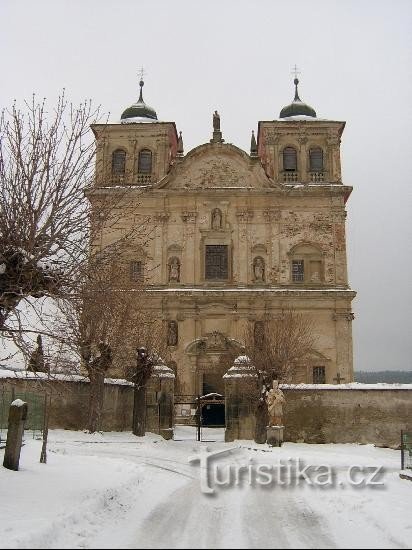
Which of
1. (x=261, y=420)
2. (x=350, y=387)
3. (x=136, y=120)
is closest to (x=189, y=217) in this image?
(x=136, y=120)

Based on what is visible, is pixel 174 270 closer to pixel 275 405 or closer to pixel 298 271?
pixel 298 271

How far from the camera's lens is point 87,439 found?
731 inches

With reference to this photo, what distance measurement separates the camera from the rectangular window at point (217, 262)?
3466 centimetres

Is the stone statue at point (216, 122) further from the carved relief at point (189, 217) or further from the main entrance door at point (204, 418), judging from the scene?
the main entrance door at point (204, 418)

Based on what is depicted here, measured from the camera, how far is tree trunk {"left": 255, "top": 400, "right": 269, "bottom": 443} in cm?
2145

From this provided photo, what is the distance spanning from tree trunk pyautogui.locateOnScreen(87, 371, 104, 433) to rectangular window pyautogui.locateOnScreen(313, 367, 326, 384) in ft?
48.3

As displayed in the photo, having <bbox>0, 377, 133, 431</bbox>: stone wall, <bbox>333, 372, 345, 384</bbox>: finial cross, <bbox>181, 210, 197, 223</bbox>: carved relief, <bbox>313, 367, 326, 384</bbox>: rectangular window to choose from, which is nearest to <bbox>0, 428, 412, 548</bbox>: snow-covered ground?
<bbox>0, 377, 133, 431</bbox>: stone wall

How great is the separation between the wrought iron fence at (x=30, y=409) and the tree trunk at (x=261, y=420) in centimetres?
773

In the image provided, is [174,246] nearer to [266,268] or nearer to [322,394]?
[266,268]

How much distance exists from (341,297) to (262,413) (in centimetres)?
1326

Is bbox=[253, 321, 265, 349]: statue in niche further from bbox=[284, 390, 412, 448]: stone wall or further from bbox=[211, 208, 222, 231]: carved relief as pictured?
bbox=[211, 208, 222, 231]: carved relief

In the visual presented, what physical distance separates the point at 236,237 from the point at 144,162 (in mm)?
7511

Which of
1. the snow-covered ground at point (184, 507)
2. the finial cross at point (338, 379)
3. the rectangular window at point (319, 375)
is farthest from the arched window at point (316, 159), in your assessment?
the snow-covered ground at point (184, 507)

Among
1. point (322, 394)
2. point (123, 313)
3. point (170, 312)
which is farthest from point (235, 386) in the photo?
point (170, 312)
